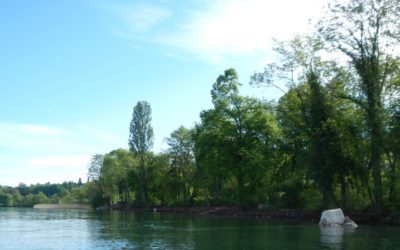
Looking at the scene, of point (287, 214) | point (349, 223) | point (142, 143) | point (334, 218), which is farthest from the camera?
point (142, 143)

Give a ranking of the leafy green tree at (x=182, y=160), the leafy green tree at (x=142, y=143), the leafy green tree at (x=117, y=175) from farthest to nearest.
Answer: the leafy green tree at (x=117, y=175) < the leafy green tree at (x=142, y=143) < the leafy green tree at (x=182, y=160)

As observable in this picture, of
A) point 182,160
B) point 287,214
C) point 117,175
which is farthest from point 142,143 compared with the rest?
point 287,214

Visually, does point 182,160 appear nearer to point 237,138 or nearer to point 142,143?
point 142,143

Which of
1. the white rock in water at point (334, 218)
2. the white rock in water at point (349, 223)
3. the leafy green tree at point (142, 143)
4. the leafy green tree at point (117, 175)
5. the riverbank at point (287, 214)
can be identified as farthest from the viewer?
the leafy green tree at point (117, 175)

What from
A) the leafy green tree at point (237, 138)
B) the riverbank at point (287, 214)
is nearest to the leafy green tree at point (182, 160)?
the riverbank at point (287, 214)

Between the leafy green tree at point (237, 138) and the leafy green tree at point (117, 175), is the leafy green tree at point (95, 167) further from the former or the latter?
the leafy green tree at point (237, 138)

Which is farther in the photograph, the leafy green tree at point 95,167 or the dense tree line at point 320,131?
the leafy green tree at point 95,167

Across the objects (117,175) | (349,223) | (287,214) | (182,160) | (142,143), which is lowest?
(287,214)

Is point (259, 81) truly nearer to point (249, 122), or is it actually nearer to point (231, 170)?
point (249, 122)

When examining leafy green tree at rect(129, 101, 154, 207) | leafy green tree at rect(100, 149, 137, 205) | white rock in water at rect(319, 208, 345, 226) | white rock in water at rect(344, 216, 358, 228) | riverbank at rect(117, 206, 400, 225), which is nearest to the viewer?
white rock in water at rect(344, 216, 358, 228)

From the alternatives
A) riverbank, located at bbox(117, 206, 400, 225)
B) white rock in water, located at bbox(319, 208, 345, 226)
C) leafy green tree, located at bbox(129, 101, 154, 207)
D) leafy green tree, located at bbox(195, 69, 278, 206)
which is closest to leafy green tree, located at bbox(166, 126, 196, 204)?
leafy green tree, located at bbox(129, 101, 154, 207)

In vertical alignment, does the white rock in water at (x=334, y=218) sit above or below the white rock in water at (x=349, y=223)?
above

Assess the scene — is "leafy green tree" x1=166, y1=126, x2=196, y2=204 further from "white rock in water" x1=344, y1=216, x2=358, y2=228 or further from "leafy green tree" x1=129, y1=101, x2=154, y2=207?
"white rock in water" x1=344, y1=216, x2=358, y2=228

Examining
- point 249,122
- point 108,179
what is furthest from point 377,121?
point 108,179
